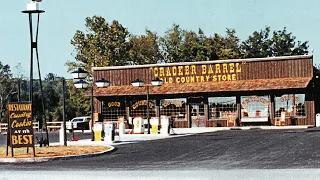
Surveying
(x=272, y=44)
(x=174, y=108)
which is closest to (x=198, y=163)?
(x=174, y=108)

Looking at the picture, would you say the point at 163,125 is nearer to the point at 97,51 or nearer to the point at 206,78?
the point at 206,78

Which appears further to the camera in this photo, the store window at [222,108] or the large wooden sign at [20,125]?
the store window at [222,108]

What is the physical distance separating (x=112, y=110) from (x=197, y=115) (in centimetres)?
671

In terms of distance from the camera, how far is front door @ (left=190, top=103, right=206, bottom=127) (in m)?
51.3

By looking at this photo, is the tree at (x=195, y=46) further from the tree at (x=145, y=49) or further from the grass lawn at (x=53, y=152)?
the grass lawn at (x=53, y=152)

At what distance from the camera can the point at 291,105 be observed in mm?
49031

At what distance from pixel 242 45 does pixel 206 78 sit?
56447 millimetres

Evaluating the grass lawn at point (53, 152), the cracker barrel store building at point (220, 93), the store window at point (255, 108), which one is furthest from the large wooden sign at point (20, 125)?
the store window at point (255, 108)

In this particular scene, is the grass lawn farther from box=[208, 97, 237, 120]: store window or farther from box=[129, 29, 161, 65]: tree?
box=[129, 29, 161, 65]: tree

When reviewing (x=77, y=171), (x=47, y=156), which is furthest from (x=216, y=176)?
(x=47, y=156)

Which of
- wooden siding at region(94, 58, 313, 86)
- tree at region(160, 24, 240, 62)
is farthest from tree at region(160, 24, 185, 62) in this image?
wooden siding at region(94, 58, 313, 86)

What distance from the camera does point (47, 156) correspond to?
77.5 feet

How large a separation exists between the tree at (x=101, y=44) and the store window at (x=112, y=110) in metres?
15.6

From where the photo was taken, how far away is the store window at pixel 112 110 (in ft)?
174
